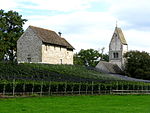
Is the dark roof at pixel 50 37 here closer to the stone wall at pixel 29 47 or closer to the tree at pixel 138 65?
the stone wall at pixel 29 47

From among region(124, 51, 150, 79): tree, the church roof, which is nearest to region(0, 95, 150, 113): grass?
region(124, 51, 150, 79): tree

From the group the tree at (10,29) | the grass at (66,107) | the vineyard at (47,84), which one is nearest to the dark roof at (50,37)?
the tree at (10,29)

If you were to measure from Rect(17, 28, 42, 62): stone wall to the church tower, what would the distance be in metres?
41.4

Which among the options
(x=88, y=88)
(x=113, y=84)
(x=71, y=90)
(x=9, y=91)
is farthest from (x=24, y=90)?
(x=113, y=84)

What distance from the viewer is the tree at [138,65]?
295 feet

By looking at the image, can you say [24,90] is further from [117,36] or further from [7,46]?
[117,36]

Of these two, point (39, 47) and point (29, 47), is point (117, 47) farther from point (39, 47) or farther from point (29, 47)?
point (39, 47)

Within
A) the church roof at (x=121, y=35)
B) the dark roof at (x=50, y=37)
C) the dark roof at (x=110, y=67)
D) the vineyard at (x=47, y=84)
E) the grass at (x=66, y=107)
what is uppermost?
the church roof at (x=121, y=35)

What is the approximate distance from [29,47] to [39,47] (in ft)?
9.05

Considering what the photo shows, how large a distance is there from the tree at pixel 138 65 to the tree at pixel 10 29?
31875 mm

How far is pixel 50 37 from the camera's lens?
7356 cm

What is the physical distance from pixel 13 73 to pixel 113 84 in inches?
573

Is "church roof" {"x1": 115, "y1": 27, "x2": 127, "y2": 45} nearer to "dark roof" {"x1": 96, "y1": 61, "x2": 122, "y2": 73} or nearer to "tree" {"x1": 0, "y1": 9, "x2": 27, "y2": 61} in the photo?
"dark roof" {"x1": 96, "y1": 61, "x2": 122, "y2": 73}

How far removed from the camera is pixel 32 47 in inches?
2763
